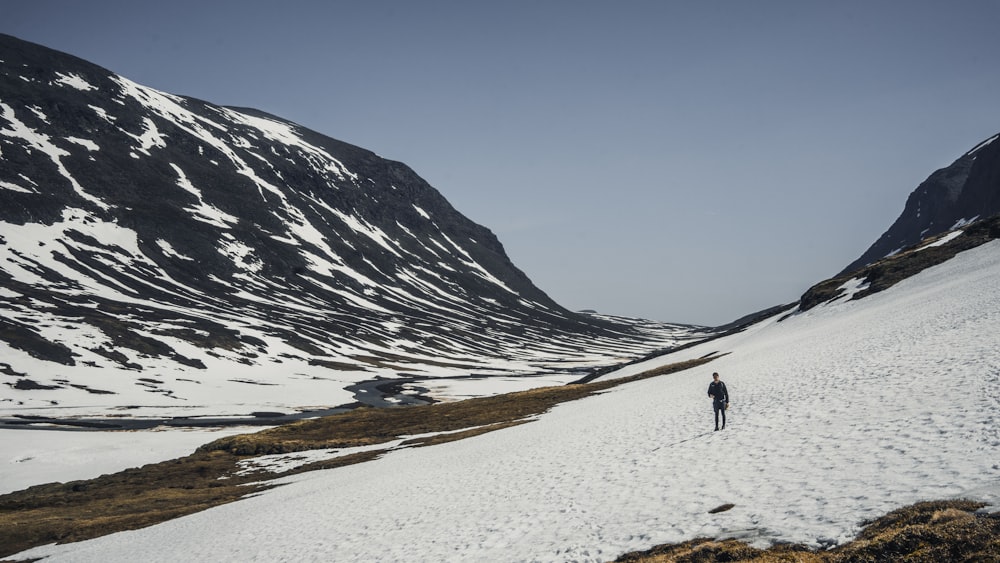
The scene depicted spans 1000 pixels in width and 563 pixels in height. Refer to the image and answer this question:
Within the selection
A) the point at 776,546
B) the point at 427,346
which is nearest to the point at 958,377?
the point at 776,546

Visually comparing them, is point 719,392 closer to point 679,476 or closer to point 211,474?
point 679,476

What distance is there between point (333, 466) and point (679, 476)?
30450 millimetres

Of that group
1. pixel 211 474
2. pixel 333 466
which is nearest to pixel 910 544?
pixel 333 466

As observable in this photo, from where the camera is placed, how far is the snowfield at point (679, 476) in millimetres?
13852

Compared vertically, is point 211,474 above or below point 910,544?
above

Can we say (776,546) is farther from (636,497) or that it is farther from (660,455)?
(660,455)

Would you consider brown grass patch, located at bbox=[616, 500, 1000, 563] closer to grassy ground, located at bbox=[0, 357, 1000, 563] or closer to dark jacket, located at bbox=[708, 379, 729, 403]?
grassy ground, located at bbox=[0, 357, 1000, 563]

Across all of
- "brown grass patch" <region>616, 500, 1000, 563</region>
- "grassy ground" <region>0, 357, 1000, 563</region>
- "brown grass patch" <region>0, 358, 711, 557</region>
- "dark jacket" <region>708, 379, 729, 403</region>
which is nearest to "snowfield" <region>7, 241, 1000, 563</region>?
"brown grass patch" <region>616, 500, 1000, 563</region>

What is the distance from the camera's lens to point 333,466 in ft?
138

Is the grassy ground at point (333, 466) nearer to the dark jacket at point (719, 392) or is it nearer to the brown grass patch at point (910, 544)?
the brown grass patch at point (910, 544)

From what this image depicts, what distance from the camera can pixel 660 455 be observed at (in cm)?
2238

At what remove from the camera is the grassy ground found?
10.0 metres

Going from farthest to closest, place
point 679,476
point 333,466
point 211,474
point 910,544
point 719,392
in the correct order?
point 211,474, point 333,466, point 719,392, point 679,476, point 910,544

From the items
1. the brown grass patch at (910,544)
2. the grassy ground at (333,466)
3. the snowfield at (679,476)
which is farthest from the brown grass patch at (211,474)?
the brown grass patch at (910,544)
